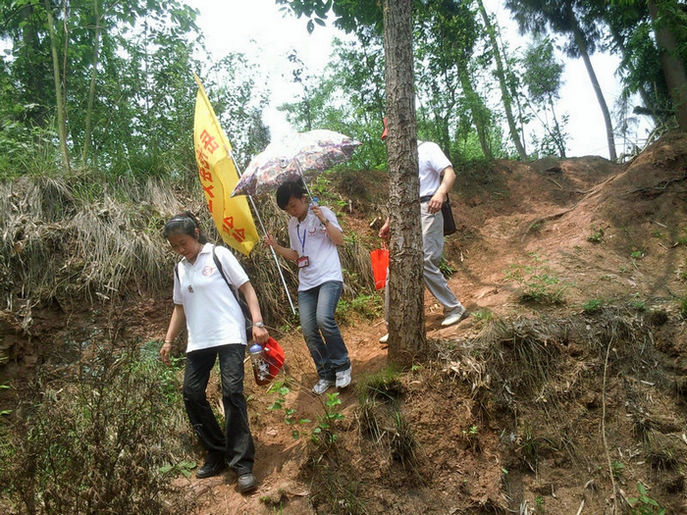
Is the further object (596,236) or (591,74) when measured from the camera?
(591,74)

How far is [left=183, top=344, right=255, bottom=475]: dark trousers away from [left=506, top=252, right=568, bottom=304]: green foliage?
2957 millimetres

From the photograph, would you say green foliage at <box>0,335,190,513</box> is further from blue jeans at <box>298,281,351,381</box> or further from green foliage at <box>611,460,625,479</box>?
green foliage at <box>611,460,625,479</box>

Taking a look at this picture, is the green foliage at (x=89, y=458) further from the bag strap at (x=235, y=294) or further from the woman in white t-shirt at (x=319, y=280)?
the woman in white t-shirt at (x=319, y=280)

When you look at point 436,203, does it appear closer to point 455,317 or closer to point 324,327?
point 455,317

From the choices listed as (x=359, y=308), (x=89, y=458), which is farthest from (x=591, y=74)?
(x=89, y=458)

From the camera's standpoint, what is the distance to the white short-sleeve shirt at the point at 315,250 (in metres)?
3.66

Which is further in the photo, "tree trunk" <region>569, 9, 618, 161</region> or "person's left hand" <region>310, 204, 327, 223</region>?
"tree trunk" <region>569, 9, 618, 161</region>

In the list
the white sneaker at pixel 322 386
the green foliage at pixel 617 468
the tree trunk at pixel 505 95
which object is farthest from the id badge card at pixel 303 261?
the tree trunk at pixel 505 95

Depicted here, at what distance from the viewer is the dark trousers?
3.01 meters

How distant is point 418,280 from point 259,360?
4.43 ft

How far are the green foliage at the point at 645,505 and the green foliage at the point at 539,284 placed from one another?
171cm

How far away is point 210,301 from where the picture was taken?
10.2 ft

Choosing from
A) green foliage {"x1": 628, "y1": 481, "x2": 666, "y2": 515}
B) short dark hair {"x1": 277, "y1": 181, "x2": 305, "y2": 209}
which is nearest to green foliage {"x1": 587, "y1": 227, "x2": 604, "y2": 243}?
green foliage {"x1": 628, "y1": 481, "x2": 666, "y2": 515}

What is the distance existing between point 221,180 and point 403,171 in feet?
6.89
